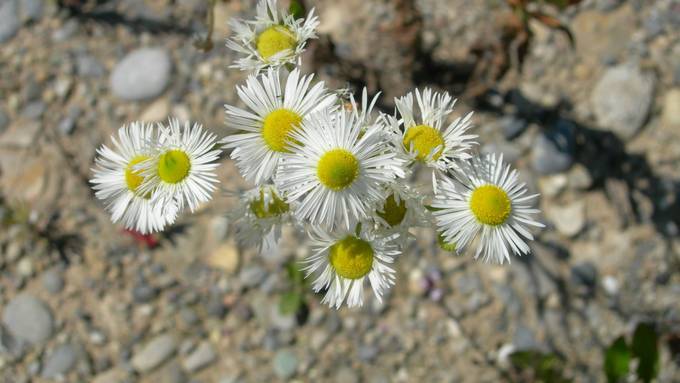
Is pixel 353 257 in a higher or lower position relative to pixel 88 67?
lower

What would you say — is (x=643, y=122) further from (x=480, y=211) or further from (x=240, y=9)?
(x=240, y=9)

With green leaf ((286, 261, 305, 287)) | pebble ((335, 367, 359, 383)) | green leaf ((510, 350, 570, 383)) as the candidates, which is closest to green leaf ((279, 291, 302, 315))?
green leaf ((286, 261, 305, 287))

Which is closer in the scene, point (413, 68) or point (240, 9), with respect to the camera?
point (413, 68)

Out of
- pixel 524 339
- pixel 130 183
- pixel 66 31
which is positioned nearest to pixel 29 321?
pixel 66 31

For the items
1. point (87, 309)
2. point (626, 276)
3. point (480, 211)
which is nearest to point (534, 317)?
point (626, 276)

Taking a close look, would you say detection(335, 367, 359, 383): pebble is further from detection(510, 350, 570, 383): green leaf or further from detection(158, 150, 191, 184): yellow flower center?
detection(158, 150, 191, 184): yellow flower center

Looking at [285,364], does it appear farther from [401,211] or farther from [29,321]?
[401,211]

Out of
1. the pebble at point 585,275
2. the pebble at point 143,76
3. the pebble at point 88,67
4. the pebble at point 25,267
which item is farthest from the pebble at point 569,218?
the pebble at point 25,267
